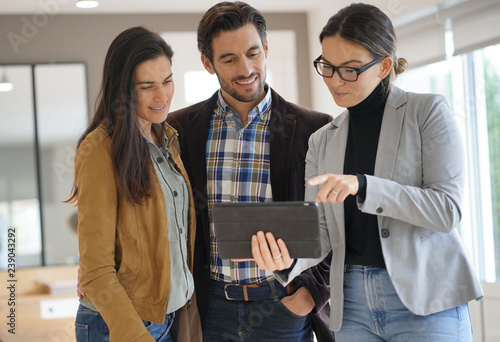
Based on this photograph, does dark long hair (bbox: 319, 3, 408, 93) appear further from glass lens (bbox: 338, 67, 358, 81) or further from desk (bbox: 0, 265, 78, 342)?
desk (bbox: 0, 265, 78, 342)

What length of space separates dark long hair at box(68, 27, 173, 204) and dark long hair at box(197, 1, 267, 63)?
34cm

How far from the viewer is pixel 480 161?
12.8ft

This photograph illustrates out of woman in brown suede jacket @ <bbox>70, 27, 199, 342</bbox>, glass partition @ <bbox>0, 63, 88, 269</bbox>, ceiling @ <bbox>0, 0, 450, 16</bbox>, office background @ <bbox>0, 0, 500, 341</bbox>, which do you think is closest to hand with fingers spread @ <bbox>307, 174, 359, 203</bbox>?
woman in brown suede jacket @ <bbox>70, 27, 199, 342</bbox>

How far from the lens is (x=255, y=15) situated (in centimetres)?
198

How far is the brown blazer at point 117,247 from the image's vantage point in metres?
1.49

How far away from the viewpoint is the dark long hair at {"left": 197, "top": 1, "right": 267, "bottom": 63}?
6.39 feet

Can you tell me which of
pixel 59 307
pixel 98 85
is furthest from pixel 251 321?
pixel 98 85

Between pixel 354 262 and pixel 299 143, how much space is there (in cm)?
56

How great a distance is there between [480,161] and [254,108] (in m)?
2.46

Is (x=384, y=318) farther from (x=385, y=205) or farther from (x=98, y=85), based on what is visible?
(x=98, y=85)

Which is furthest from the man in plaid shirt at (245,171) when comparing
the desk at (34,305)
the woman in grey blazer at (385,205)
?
the desk at (34,305)

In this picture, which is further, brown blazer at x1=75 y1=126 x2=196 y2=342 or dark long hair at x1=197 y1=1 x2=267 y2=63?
dark long hair at x1=197 y1=1 x2=267 y2=63

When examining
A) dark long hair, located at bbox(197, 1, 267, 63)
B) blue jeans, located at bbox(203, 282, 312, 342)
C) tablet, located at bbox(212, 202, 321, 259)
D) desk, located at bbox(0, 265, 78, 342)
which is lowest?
desk, located at bbox(0, 265, 78, 342)

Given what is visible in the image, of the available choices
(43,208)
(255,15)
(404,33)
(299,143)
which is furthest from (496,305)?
(43,208)
